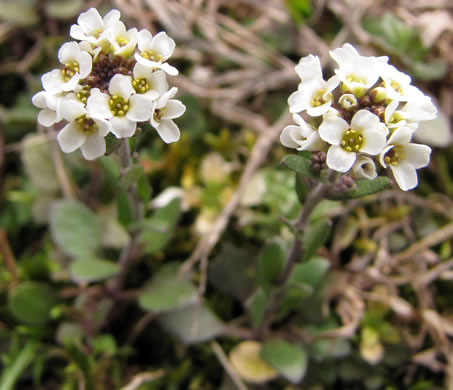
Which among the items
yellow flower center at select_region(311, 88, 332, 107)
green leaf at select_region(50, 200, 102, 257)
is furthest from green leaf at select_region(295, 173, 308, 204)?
green leaf at select_region(50, 200, 102, 257)

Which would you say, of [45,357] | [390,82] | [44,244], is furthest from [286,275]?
[44,244]

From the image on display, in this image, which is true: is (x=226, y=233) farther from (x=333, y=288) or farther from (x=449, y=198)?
(x=449, y=198)

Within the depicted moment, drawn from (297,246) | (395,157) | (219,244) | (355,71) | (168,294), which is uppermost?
(355,71)

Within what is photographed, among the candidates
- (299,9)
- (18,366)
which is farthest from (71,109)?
(299,9)

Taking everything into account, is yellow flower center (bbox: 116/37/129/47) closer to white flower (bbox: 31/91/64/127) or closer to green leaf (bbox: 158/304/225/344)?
white flower (bbox: 31/91/64/127)

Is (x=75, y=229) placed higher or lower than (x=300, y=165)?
lower

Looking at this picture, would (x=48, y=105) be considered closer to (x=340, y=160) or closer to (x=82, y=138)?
(x=82, y=138)

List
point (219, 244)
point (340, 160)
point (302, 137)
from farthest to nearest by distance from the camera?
point (219, 244) → point (302, 137) → point (340, 160)

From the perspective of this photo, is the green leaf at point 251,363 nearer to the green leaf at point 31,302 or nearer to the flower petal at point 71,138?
the green leaf at point 31,302
